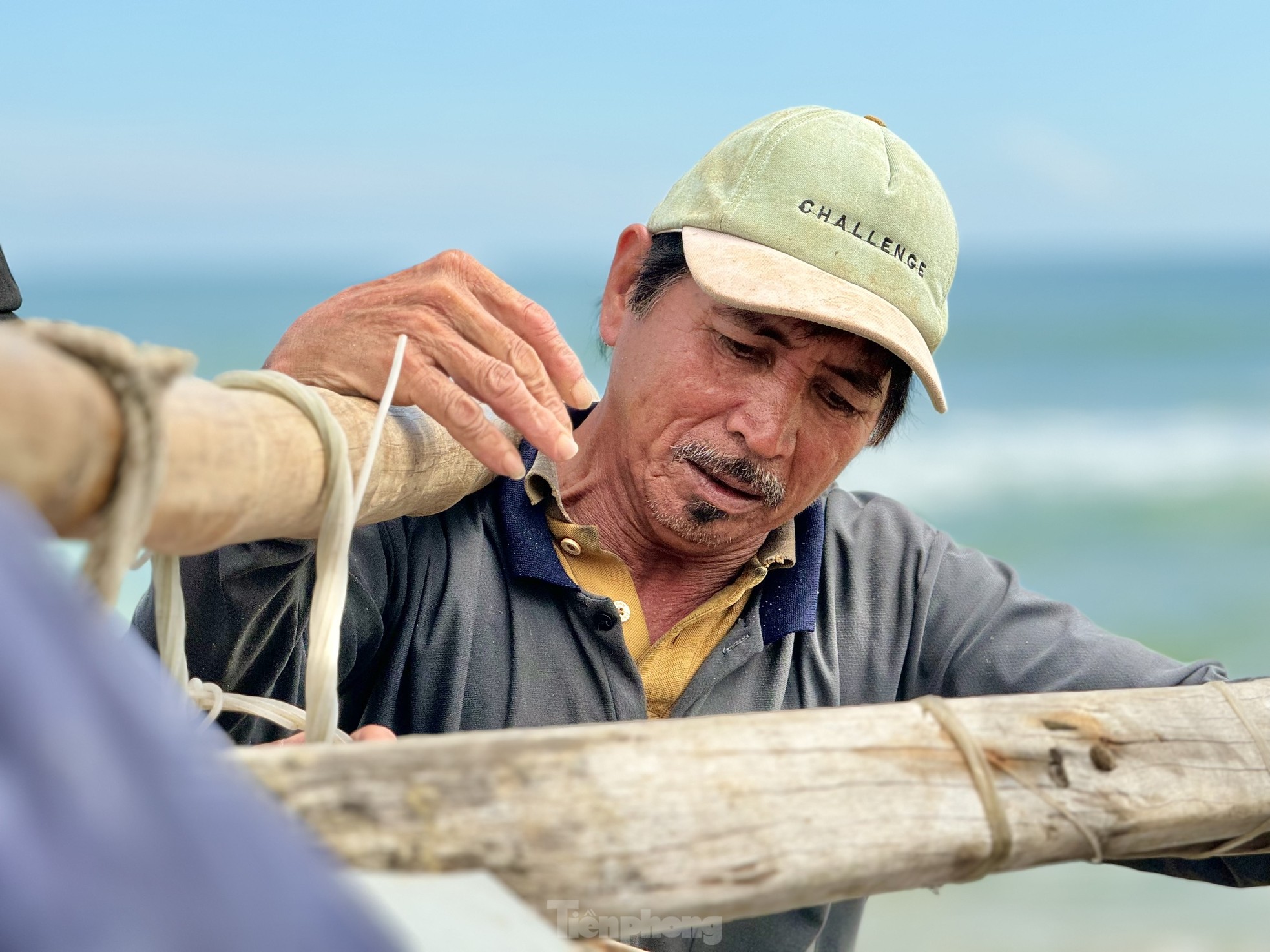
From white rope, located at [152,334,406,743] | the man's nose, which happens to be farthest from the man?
white rope, located at [152,334,406,743]

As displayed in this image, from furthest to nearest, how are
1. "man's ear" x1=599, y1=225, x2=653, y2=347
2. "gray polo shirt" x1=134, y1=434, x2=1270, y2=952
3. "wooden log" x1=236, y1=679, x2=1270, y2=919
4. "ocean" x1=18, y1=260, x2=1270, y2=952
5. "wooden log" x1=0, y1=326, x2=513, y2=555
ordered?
1. "ocean" x1=18, y1=260, x2=1270, y2=952
2. "man's ear" x1=599, y1=225, x2=653, y2=347
3. "gray polo shirt" x1=134, y1=434, x2=1270, y2=952
4. "wooden log" x1=236, y1=679, x2=1270, y2=919
5. "wooden log" x1=0, y1=326, x2=513, y2=555

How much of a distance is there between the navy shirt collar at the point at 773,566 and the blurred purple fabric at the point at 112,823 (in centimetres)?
118

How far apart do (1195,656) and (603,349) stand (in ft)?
17.4

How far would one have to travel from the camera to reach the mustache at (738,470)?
1.65 metres

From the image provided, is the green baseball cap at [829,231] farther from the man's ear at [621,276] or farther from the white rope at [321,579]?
the white rope at [321,579]

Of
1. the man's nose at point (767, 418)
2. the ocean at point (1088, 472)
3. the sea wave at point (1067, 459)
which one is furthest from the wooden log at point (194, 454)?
the sea wave at point (1067, 459)

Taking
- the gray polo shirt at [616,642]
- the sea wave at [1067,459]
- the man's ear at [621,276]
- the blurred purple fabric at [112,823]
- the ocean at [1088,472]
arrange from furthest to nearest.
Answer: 1. the sea wave at [1067,459]
2. the ocean at [1088,472]
3. the man's ear at [621,276]
4. the gray polo shirt at [616,642]
5. the blurred purple fabric at [112,823]

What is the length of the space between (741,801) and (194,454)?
0.40 meters

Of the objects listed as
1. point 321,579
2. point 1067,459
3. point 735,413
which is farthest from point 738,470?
point 1067,459

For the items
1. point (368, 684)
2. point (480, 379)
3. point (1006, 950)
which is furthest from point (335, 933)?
point (1006, 950)

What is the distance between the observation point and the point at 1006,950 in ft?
11.5

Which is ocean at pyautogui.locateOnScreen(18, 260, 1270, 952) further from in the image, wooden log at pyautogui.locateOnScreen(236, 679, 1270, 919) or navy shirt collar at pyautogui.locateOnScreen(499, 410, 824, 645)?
wooden log at pyautogui.locateOnScreen(236, 679, 1270, 919)

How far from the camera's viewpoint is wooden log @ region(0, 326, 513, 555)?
→ 586 mm

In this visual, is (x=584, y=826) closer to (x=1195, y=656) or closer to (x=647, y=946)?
(x=647, y=946)
